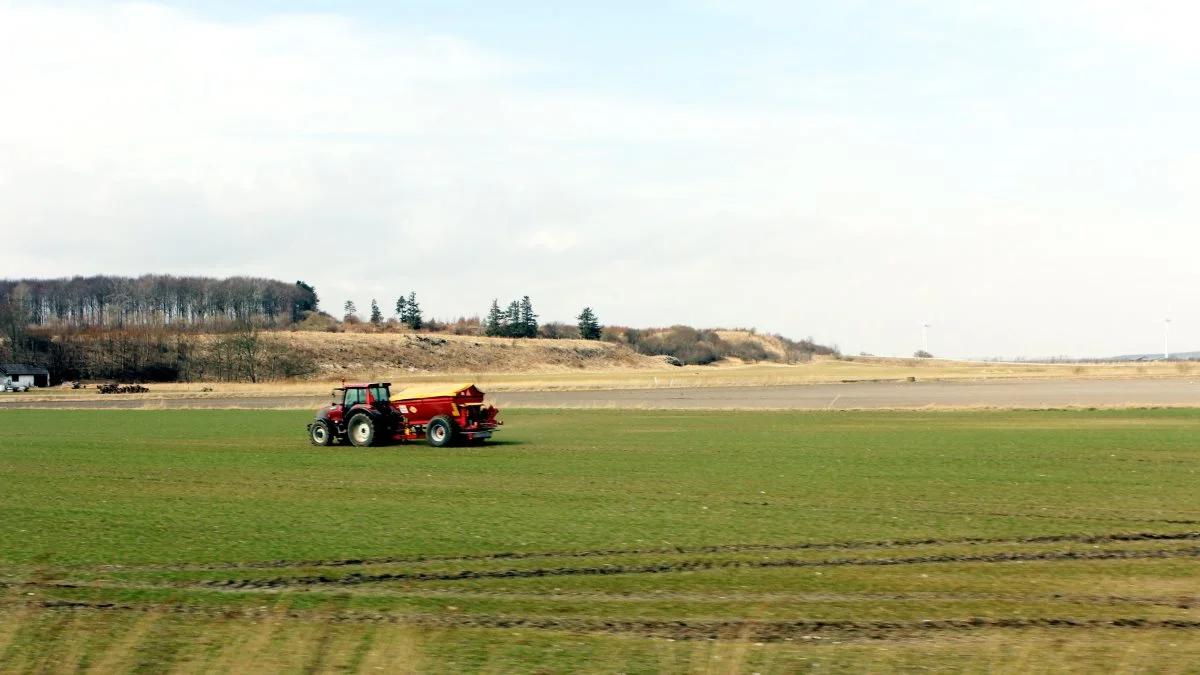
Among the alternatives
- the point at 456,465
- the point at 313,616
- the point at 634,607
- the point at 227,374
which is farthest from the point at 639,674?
the point at 227,374

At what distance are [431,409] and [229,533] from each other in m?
17.0

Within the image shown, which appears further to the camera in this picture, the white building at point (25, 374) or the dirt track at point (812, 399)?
the white building at point (25, 374)

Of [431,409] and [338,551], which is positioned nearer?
[338,551]

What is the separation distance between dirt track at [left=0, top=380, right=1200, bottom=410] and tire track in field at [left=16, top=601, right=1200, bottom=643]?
41809 millimetres

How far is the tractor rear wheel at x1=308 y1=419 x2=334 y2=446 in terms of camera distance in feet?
107

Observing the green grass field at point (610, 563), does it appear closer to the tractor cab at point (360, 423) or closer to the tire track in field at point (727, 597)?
the tire track in field at point (727, 597)

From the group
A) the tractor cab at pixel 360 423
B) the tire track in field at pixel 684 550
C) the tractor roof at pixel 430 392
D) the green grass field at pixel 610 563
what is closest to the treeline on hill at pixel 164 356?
the tractor cab at pixel 360 423

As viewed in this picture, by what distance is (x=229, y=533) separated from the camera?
1542 cm

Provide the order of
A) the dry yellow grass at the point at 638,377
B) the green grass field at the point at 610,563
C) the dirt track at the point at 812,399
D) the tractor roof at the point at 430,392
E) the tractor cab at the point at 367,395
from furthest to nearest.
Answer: the dry yellow grass at the point at 638,377 → the dirt track at the point at 812,399 → the tractor cab at the point at 367,395 → the tractor roof at the point at 430,392 → the green grass field at the point at 610,563

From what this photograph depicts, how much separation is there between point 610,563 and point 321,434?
2137 cm

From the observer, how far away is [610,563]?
13.1 meters

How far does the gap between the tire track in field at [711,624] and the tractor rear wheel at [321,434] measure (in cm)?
2221

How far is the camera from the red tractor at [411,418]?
31797 millimetres

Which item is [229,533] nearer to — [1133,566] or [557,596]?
[557,596]
